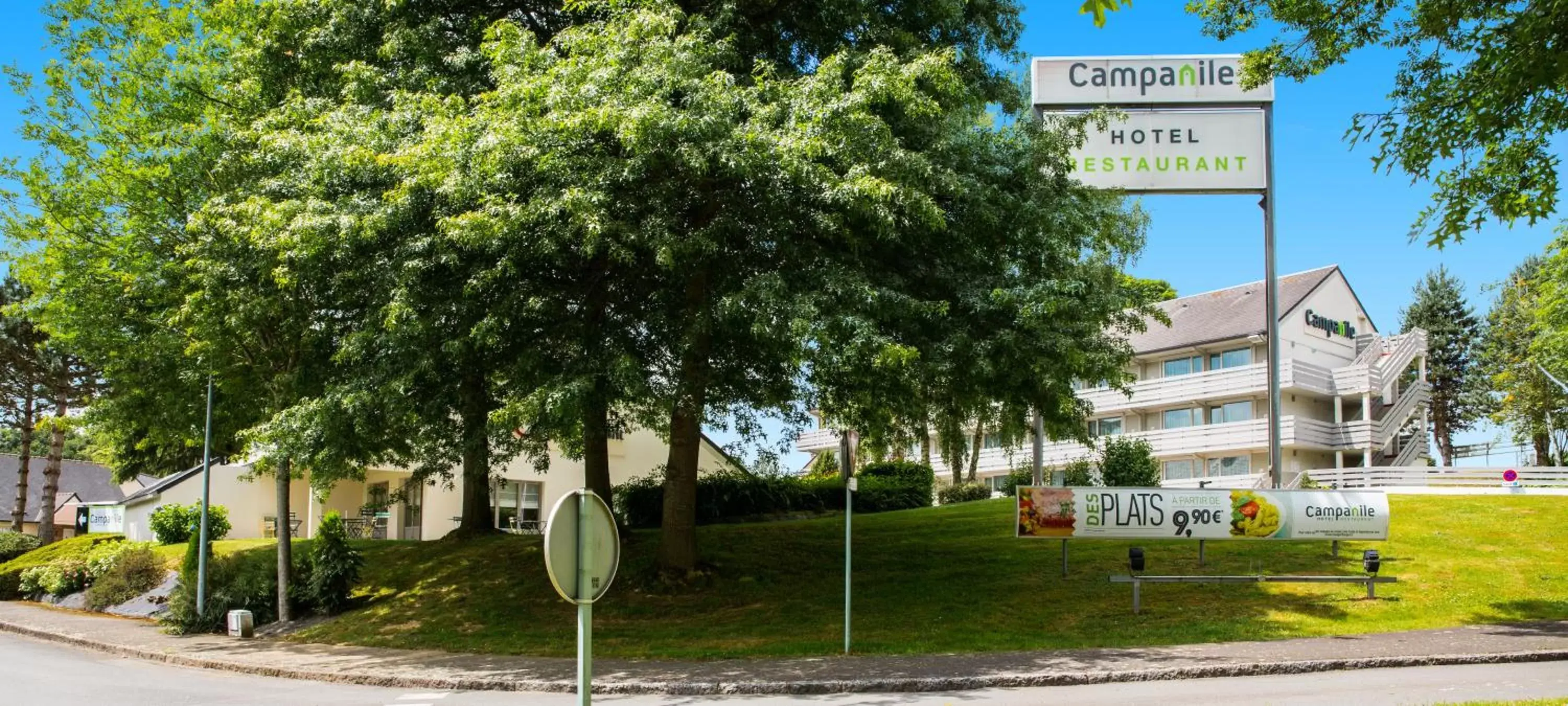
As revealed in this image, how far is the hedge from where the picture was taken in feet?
101

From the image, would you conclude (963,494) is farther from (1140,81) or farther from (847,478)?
(847,478)

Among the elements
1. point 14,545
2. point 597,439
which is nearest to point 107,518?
point 14,545

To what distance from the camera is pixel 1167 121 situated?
2680 cm

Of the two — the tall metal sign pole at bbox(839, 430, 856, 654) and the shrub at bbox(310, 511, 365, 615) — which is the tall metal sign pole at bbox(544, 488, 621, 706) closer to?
the tall metal sign pole at bbox(839, 430, 856, 654)

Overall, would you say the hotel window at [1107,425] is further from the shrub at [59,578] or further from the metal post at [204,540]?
the shrub at [59,578]

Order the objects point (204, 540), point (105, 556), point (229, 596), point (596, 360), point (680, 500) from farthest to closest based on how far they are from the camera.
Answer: point (105, 556) → point (229, 596) → point (204, 540) → point (680, 500) → point (596, 360)

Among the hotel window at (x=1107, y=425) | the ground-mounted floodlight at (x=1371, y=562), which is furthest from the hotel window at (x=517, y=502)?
the ground-mounted floodlight at (x=1371, y=562)

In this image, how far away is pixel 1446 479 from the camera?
3253cm

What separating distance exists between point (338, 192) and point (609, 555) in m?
12.1

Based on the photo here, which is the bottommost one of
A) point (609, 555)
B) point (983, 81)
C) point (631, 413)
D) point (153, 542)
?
point (153, 542)

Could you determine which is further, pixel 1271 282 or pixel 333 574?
pixel 1271 282

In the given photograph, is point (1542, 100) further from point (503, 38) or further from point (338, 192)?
point (338, 192)

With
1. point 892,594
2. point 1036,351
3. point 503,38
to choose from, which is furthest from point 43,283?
point 1036,351

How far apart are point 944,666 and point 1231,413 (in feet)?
125
